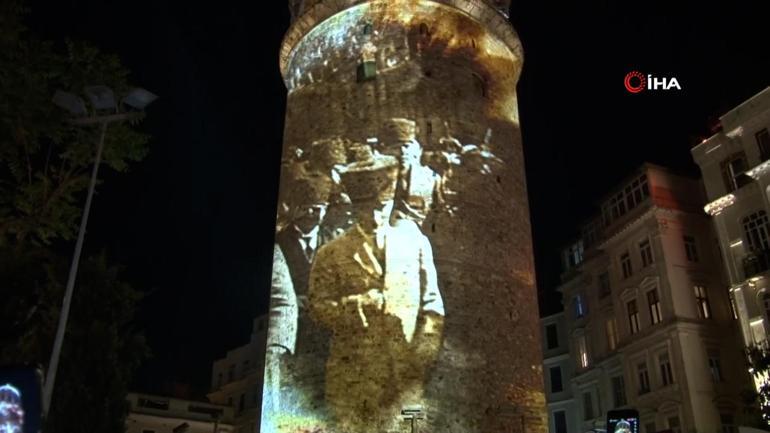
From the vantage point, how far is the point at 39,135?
1043 centimetres

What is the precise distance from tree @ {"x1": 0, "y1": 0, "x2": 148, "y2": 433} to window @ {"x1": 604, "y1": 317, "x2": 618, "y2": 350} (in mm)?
15321

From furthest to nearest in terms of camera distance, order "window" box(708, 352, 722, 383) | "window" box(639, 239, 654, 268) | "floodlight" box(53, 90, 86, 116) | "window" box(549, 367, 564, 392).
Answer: "window" box(549, 367, 564, 392)
"window" box(639, 239, 654, 268)
"window" box(708, 352, 722, 383)
"floodlight" box(53, 90, 86, 116)

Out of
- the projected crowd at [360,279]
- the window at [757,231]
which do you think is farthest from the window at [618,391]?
the projected crowd at [360,279]

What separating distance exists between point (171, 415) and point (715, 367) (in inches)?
753

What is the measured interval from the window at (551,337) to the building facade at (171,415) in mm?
12407

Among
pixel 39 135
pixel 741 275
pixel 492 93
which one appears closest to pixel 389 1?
pixel 492 93

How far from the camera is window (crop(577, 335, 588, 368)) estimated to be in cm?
2319

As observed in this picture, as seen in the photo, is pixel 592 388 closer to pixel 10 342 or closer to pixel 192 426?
pixel 192 426

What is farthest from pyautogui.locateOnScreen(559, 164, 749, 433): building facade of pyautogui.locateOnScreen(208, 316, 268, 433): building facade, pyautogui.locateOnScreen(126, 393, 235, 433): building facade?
pyautogui.locateOnScreen(126, 393, 235, 433): building facade

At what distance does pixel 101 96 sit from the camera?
32.2 feet

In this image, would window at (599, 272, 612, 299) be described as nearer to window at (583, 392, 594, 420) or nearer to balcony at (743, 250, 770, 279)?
window at (583, 392, 594, 420)

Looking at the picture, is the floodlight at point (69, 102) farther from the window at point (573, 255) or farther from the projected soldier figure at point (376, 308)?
the window at point (573, 255)

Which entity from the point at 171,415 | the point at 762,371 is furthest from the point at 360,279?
the point at 171,415

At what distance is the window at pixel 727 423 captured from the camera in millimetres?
17797
